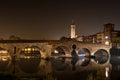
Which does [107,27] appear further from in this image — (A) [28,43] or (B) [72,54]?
(A) [28,43]

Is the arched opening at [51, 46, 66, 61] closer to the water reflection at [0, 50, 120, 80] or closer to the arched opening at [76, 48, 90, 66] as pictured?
the arched opening at [76, 48, 90, 66]

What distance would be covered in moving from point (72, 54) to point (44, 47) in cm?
629

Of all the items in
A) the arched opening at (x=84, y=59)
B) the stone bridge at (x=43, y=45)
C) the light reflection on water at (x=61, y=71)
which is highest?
the stone bridge at (x=43, y=45)

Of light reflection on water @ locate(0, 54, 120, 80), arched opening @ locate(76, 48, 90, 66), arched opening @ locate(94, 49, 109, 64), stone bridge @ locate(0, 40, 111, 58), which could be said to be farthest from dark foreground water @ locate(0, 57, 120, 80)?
stone bridge @ locate(0, 40, 111, 58)

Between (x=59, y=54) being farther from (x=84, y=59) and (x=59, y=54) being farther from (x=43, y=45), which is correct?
(x=43, y=45)

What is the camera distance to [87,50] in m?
53.1

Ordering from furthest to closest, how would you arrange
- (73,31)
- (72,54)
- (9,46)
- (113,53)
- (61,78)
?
(73,31)
(113,53)
(72,54)
(9,46)
(61,78)

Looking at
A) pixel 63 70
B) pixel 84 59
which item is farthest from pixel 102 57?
pixel 63 70

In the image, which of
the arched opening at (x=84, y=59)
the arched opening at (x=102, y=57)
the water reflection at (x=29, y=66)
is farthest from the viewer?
the arched opening at (x=102, y=57)

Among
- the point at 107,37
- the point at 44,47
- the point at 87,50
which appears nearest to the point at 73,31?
the point at 107,37

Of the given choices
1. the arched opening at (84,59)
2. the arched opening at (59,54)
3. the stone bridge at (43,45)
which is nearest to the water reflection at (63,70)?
the arched opening at (84,59)

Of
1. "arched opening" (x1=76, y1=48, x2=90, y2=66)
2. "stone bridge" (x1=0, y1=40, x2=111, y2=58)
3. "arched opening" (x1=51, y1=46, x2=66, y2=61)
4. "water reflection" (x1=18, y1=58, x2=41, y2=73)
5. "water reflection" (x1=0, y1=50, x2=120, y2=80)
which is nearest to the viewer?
"water reflection" (x1=0, y1=50, x2=120, y2=80)

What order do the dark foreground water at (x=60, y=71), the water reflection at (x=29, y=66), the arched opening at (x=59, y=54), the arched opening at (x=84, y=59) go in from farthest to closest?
1. the arched opening at (x=59, y=54)
2. the arched opening at (x=84, y=59)
3. the water reflection at (x=29, y=66)
4. the dark foreground water at (x=60, y=71)

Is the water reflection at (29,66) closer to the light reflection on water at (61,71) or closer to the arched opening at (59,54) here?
the light reflection on water at (61,71)
